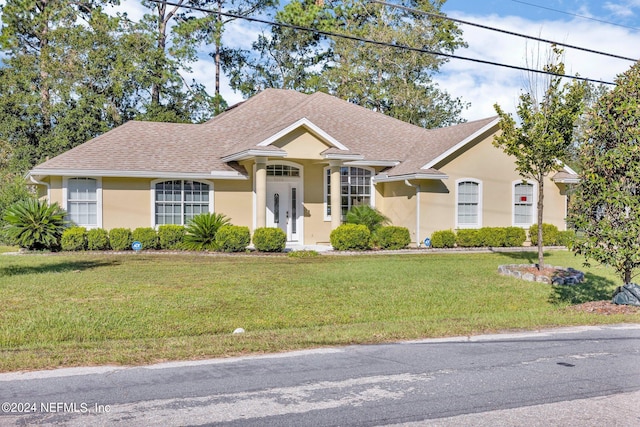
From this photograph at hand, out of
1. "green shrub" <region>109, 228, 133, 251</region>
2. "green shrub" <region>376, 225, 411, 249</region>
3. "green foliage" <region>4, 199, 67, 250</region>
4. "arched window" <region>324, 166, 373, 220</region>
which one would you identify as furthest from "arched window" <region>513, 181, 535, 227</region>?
"green foliage" <region>4, 199, 67, 250</region>

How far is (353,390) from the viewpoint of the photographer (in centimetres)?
657

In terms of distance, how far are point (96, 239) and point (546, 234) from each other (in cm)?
1732

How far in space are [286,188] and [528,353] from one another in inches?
691

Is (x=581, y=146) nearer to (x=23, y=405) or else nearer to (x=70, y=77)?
(x=23, y=405)

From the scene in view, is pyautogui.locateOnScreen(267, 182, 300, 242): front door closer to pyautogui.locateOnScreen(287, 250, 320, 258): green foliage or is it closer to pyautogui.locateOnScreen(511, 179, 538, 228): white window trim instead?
pyautogui.locateOnScreen(287, 250, 320, 258): green foliage

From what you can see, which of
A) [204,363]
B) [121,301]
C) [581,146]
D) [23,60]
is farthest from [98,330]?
[23,60]

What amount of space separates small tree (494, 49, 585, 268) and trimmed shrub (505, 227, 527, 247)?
25.7 ft

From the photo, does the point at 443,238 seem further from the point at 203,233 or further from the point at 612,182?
the point at 612,182

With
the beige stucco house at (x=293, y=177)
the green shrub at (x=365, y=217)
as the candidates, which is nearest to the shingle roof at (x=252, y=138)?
the beige stucco house at (x=293, y=177)

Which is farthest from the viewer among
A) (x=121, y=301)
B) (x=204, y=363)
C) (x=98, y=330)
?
(x=121, y=301)

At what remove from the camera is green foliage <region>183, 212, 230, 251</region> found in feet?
71.3

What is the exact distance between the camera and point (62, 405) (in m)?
5.91

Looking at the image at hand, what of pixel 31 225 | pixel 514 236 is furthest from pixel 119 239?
pixel 514 236

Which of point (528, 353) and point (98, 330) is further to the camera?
point (98, 330)
